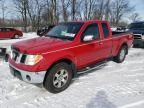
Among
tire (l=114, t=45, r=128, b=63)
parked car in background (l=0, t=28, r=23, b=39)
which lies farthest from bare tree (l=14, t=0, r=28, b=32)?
tire (l=114, t=45, r=128, b=63)

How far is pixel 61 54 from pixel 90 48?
4.06 feet

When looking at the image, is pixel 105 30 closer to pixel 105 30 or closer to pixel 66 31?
pixel 105 30

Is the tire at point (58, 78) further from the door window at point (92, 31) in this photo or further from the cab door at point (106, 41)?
the cab door at point (106, 41)

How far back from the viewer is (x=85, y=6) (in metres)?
55.7

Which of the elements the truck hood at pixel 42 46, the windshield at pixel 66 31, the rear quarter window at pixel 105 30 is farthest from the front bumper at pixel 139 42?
the truck hood at pixel 42 46

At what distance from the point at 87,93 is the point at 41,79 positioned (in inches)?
50.0

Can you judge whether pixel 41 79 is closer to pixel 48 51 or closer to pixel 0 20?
pixel 48 51

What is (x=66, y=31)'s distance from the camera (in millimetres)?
5965

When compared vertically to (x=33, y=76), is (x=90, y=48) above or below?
above

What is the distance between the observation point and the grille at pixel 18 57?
15.6 feet

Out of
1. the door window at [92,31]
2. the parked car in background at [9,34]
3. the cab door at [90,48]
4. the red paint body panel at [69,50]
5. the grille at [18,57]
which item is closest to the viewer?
the red paint body panel at [69,50]

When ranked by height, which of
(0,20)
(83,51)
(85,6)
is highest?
(85,6)

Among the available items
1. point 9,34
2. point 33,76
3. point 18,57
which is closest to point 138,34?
point 18,57

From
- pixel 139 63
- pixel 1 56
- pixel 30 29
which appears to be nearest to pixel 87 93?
pixel 139 63
